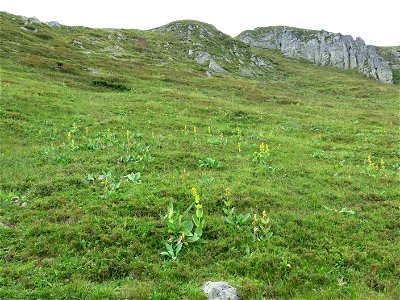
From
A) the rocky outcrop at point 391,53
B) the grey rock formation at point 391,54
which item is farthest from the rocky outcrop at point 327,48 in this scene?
the rocky outcrop at point 391,53

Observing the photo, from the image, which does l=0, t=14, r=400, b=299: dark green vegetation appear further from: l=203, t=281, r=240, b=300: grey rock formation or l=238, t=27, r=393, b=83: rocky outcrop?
l=238, t=27, r=393, b=83: rocky outcrop

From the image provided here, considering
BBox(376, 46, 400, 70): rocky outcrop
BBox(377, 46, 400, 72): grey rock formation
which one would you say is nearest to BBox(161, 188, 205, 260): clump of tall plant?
BBox(377, 46, 400, 72): grey rock formation

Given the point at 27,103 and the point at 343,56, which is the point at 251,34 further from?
the point at 27,103

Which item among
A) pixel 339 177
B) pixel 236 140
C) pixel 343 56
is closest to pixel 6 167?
pixel 236 140

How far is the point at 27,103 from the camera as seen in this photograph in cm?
2912

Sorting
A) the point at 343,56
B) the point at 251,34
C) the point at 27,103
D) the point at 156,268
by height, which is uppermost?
the point at 251,34

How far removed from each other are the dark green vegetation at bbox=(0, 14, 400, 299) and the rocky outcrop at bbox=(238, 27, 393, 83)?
11275 cm

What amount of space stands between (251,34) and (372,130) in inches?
6600

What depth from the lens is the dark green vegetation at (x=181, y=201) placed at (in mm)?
9023

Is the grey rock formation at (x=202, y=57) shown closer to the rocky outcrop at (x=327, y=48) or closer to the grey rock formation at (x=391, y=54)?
the rocky outcrop at (x=327, y=48)

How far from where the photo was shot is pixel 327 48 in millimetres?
147625

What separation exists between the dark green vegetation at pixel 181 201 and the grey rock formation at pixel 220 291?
223 mm

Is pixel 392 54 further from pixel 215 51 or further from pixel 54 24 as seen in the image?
pixel 54 24

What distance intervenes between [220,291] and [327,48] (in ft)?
513
